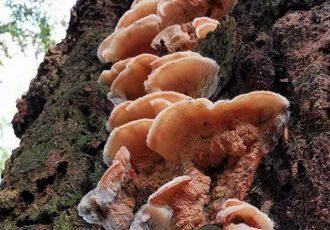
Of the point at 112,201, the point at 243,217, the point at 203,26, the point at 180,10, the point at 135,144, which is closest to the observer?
the point at 243,217

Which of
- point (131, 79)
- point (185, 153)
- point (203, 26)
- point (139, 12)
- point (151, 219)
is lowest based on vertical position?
point (151, 219)

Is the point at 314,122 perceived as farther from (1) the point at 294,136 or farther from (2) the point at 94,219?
(2) the point at 94,219

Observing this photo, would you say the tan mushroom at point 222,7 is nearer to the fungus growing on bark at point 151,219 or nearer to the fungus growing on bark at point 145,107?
the fungus growing on bark at point 145,107

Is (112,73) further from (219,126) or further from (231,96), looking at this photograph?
(219,126)

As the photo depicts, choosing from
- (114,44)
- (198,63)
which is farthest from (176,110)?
(114,44)

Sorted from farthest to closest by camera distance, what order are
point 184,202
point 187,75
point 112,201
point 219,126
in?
point 187,75 < point 112,201 < point 219,126 < point 184,202

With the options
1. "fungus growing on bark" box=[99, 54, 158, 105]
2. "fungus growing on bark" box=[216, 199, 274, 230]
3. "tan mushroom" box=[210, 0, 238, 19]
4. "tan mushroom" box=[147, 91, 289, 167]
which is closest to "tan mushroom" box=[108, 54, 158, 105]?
"fungus growing on bark" box=[99, 54, 158, 105]

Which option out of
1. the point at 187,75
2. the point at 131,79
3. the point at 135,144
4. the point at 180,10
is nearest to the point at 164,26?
the point at 180,10

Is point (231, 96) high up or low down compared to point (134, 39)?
down
